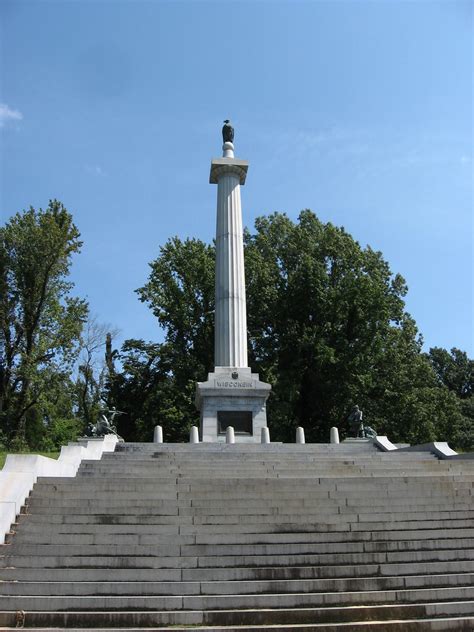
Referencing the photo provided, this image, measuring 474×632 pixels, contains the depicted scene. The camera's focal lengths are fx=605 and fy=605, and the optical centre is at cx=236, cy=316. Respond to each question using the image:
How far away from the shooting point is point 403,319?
40.4 m

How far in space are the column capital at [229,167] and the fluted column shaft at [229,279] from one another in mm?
50

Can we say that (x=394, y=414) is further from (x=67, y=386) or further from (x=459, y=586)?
(x=459, y=586)

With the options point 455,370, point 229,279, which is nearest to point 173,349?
point 229,279

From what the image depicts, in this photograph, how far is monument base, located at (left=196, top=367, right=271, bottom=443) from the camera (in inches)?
945

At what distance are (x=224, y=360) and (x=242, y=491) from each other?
45.7 ft

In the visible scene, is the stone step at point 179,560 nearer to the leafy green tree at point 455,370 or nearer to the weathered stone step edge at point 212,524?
the weathered stone step edge at point 212,524

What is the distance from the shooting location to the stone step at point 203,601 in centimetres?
830

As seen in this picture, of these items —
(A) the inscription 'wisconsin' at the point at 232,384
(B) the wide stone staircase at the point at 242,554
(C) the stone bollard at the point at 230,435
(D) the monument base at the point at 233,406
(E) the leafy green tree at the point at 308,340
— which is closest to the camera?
(B) the wide stone staircase at the point at 242,554

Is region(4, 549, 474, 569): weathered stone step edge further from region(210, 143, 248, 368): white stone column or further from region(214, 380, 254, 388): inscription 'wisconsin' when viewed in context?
region(210, 143, 248, 368): white stone column

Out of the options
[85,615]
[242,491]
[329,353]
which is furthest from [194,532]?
[329,353]

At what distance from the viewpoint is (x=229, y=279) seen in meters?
27.4

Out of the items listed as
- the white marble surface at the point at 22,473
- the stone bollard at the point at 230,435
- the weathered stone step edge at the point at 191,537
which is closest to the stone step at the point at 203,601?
the weathered stone step edge at the point at 191,537

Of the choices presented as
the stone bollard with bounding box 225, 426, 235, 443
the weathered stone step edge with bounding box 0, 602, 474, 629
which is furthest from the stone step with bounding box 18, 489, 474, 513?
the stone bollard with bounding box 225, 426, 235, 443

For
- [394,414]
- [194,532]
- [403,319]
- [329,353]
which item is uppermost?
[403,319]
